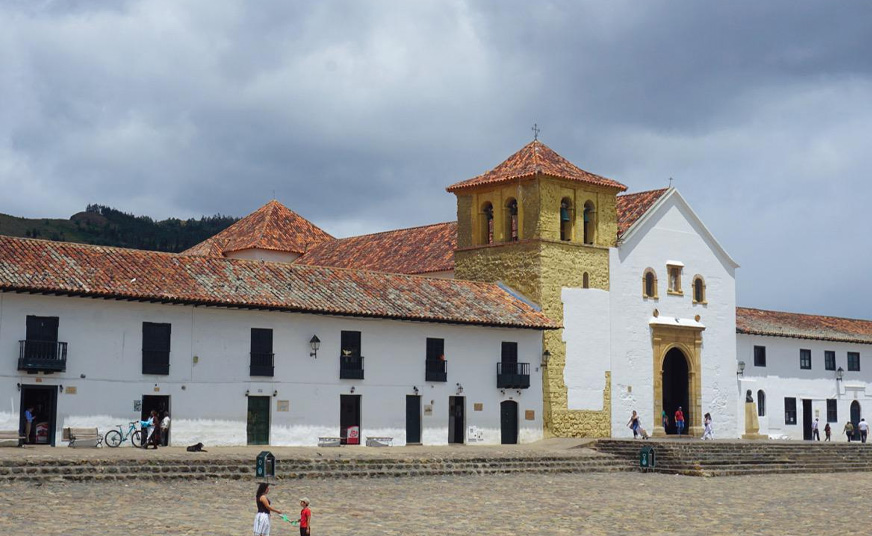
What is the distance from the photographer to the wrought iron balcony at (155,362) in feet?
108

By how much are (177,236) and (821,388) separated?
79849 millimetres

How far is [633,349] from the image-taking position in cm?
4453

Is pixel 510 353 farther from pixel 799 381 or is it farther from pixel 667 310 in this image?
pixel 799 381

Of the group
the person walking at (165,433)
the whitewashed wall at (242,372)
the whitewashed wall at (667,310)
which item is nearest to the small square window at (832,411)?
the whitewashed wall at (667,310)

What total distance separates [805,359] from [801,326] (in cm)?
221

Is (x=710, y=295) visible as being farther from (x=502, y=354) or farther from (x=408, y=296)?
(x=408, y=296)

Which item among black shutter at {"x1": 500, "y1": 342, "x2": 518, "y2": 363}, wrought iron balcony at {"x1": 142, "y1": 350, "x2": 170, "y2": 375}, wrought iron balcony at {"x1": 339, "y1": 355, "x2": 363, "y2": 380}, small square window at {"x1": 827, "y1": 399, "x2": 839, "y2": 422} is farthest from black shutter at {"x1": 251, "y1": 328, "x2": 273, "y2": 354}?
small square window at {"x1": 827, "y1": 399, "x2": 839, "y2": 422}

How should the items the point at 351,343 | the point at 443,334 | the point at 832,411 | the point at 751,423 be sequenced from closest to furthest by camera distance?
the point at 351,343
the point at 443,334
the point at 751,423
the point at 832,411

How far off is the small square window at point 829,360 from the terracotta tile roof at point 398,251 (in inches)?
733

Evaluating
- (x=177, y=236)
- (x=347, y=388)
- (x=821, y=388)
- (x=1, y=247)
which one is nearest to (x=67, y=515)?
Result: (x=1, y=247)

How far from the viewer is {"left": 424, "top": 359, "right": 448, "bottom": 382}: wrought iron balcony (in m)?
38.5

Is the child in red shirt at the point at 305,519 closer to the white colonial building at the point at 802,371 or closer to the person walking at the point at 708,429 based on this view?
the person walking at the point at 708,429

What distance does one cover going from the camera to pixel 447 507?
2353 cm

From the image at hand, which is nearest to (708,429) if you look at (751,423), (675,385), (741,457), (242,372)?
(675,385)
